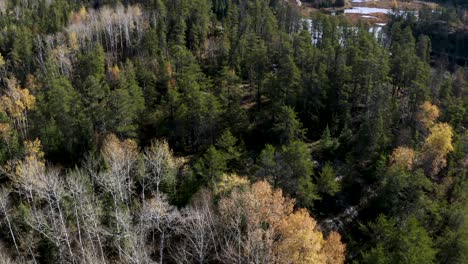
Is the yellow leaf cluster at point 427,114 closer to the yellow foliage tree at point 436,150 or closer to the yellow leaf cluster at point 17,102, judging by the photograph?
the yellow foliage tree at point 436,150

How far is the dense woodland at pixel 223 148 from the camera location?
125 feet

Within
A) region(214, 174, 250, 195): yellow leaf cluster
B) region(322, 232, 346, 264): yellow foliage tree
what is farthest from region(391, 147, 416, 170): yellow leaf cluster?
region(214, 174, 250, 195): yellow leaf cluster

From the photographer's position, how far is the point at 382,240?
41969 millimetres

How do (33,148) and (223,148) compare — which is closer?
(33,148)

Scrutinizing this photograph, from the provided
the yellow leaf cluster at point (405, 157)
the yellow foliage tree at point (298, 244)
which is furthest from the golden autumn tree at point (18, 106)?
the yellow leaf cluster at point (405, 157)

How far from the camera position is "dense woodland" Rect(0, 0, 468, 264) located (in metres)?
38.1

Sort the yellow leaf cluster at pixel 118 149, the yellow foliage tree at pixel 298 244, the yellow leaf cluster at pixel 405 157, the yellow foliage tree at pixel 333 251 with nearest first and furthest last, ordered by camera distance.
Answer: the yellow foliage tree at pixel 298 244 < the yellow foliage tree at pixel 333 251 < the yellow leaf cluster at pixel 118 149 < the yellow leaf cluster at pixel 405 157

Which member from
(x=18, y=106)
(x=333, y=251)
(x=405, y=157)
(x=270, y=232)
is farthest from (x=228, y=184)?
(x=18, y=106)

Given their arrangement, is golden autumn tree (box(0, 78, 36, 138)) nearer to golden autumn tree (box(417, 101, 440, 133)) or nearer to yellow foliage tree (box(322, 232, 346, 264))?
yellow foliage tree (box(322, 232, 346, 264))

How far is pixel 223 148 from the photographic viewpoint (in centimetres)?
5572

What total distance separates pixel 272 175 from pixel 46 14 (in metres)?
81.9

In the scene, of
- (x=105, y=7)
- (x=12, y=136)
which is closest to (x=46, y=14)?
(x=105, y=7)

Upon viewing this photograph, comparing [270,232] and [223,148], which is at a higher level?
[223,148]

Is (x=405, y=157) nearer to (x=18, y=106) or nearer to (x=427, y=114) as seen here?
(x=427, y=114)
